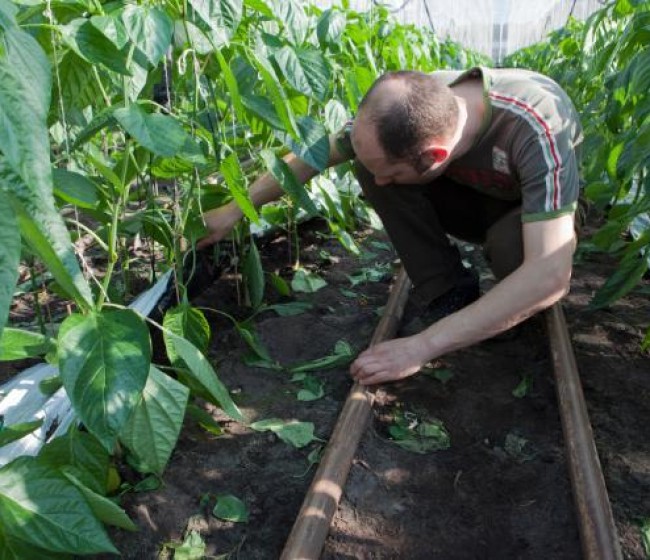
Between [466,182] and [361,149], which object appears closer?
[361,149]

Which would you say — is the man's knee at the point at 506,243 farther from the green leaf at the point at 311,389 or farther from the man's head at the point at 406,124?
the green leaf at the point at 311,389

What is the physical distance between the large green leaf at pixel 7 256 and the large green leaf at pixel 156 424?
21.6 inches

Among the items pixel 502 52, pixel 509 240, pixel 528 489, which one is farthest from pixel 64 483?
pixel 502 52

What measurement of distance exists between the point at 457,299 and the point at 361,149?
2.57 ft

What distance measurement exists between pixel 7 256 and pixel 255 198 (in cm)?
136

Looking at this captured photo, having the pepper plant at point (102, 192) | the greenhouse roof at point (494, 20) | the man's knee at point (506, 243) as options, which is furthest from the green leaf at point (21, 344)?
the greenhouse roof at point (494, 20)

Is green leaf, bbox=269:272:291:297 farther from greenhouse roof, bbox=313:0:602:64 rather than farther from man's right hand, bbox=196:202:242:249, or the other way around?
greenhouse roof, bbox=313:0:602:64

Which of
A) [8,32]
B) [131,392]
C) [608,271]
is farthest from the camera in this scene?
[608,271]

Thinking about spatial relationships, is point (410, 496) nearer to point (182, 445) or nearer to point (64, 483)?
point (182, 445)

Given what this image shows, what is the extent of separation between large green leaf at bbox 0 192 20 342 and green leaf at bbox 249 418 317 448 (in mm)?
1115

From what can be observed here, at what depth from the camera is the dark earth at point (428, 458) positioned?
4.62 feet

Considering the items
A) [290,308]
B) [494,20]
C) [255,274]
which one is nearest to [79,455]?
[255,274]

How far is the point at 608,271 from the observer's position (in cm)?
283

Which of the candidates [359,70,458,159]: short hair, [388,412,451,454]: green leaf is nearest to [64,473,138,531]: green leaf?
[388,412,451,454]: green leaf
